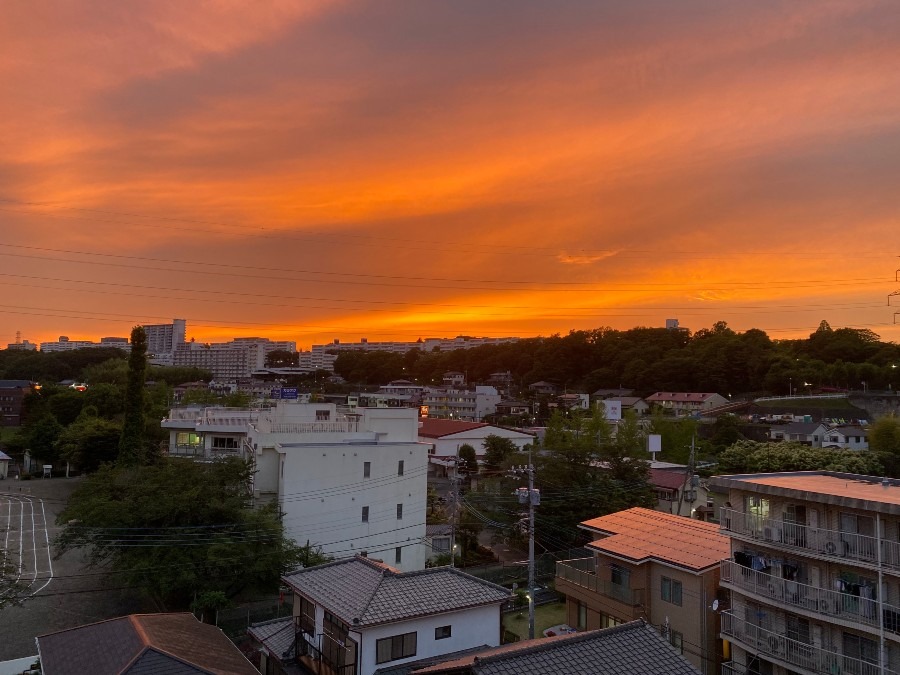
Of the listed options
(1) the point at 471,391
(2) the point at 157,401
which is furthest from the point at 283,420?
(1) the point at 471,391

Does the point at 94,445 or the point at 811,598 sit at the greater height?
the point at 94,445

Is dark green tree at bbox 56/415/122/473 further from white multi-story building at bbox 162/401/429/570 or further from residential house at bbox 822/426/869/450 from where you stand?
residential house at bbox 822/426/869/450

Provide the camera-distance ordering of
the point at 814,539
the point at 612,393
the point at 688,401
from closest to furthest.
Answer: the point at 814,539
the point at 688,401
the point at 612,393

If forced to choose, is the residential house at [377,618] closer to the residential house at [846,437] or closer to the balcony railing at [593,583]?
the balcony railing at [593,583]

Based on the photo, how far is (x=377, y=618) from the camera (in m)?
11.6

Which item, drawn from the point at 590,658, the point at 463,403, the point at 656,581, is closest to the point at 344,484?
the point at 656,581

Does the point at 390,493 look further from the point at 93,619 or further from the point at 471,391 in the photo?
the point at 471,391

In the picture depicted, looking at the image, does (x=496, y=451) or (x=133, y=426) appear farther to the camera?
(x=496, y=451)

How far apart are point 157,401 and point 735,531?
52387 millimetres

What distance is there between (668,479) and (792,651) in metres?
17.9

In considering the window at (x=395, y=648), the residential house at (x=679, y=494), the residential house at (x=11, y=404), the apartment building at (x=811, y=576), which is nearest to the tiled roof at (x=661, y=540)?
the apartment building at (x=811, y=576)

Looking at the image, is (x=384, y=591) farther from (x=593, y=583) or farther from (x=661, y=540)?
(x=661, y=540)

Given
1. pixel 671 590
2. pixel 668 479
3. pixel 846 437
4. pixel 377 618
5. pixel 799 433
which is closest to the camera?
pixel 377 618

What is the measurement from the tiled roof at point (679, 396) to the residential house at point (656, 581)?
58.2m
